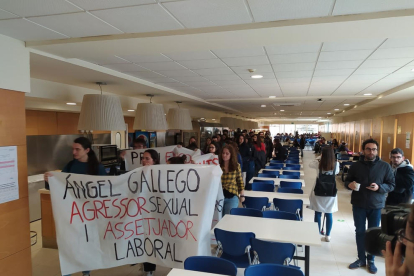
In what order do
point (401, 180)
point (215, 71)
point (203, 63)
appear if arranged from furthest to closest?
1. point (215, 71)
2. point (203, 63)
3. point (401, 180)

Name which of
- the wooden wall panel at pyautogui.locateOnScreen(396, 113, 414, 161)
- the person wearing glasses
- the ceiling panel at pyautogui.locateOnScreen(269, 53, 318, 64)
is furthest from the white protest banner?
the wooden wall panel at pyautogui.locateOnScreen(396, 113, 414, 161)

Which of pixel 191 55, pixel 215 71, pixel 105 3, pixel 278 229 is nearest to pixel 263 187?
pixel 278 229

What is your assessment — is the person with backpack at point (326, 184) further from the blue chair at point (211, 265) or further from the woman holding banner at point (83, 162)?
the woman holding banner at point (83, 162)

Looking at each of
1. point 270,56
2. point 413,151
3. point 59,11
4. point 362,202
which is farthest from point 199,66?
point 413,151

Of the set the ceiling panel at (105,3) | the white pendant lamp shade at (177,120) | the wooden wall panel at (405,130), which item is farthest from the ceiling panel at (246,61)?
the wooden wall panel at (405,130)

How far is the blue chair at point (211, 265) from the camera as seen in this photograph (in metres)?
2.48

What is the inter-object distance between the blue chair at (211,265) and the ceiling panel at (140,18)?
2.37m

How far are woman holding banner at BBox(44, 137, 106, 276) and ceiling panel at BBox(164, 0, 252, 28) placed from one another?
2175 millimetres

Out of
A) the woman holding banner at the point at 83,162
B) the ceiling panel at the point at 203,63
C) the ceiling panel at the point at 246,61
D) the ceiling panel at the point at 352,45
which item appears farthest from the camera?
the ceiling panel at the point at 203,63

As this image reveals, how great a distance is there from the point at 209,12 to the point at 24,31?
2167 mm

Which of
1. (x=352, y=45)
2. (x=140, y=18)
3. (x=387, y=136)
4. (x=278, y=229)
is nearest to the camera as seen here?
(x=140, y=18)

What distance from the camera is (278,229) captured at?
345 cm

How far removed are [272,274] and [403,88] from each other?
6.69m

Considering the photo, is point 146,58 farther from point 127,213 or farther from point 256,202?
point 256,202
